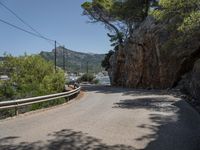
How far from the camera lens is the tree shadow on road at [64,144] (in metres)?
6.99

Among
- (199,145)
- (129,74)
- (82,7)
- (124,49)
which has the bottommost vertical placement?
(199,145)

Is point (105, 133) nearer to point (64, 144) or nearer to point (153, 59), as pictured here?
point (64, 144)

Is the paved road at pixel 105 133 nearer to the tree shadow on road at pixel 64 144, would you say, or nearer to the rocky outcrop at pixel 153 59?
the tree shadow on road at pixel 64 144

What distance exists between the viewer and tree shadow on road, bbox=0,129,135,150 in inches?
275

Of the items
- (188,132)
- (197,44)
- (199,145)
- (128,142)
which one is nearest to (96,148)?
(128,142)

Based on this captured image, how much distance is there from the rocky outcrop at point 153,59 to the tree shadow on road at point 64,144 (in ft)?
72.2

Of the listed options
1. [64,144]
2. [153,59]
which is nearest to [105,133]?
[64,144]

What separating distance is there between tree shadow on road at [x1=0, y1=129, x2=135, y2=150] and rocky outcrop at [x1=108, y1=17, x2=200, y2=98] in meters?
22.0

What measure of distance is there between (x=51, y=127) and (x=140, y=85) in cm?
Result: 3263

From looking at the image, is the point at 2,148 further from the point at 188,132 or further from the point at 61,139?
the point at 188,132

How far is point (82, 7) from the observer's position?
5200cm

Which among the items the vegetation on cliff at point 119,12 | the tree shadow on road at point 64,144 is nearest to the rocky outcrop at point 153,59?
the vegetation on cliff at point 119,12

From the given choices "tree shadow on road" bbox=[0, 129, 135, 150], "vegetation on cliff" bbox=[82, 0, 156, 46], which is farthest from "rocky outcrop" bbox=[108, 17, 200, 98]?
"tree shadow on road" bbox=[0, 129, 135, 150]

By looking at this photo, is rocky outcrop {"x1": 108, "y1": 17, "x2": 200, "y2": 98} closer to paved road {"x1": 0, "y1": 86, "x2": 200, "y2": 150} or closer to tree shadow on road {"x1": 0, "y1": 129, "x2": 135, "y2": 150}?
paved road {"x1": 0, "y1": 86, "x2": 200, "y2": 150}
